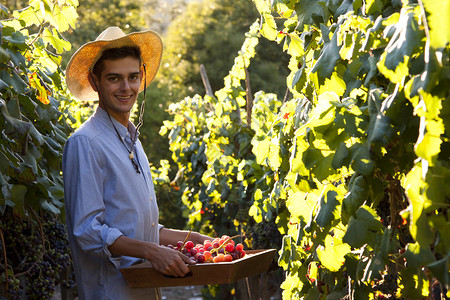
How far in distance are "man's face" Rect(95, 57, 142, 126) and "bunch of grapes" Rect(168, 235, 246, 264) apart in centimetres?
54

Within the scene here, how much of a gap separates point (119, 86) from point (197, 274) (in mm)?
761

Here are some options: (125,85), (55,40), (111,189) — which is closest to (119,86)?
(125,85)

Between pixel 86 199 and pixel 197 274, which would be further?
pixel 86 199

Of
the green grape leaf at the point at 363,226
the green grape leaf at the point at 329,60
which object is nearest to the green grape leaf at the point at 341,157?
the green grape leaf at the point at 363,226

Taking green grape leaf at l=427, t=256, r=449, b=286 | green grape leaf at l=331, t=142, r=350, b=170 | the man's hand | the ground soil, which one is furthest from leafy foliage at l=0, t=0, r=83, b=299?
the ground soil

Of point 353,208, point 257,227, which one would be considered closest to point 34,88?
point 353,208

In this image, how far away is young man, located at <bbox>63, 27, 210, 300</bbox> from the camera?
2180mm

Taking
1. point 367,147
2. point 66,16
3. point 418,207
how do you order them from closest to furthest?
1. point 418,207
2. point 367,147
3. point 66,16

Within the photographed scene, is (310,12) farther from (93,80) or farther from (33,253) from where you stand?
(33,253)

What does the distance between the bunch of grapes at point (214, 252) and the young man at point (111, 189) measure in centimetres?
10

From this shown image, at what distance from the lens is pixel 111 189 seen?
7.65ft

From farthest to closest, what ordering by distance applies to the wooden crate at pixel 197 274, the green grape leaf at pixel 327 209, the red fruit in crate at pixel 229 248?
the red fruit in crate at pixel 229 248
the wooden crate at pixel 197 274
the green grape leaf at pixel 327 209

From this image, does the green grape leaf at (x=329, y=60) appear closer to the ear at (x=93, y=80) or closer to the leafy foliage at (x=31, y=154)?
the ear at (x=93, y=80)

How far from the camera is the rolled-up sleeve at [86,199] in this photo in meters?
2.18
